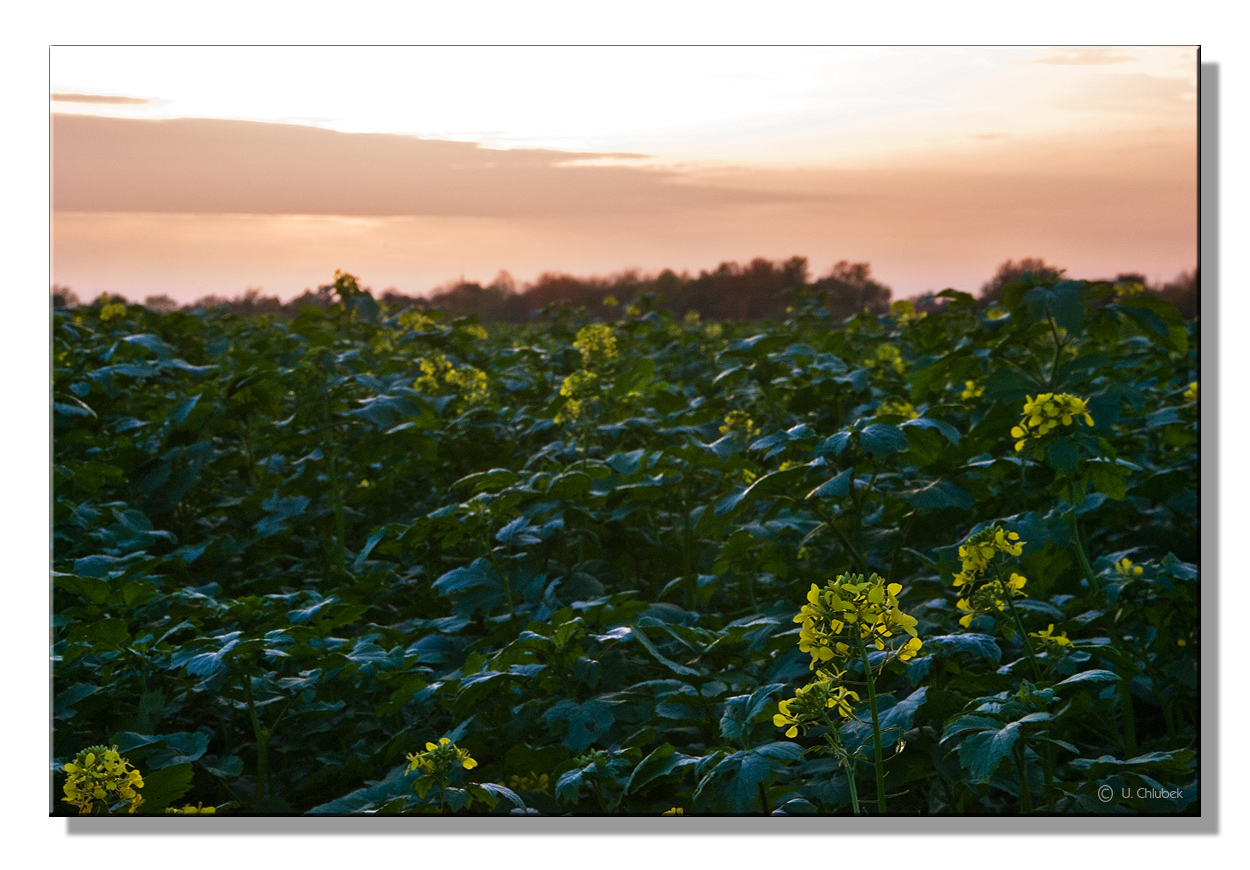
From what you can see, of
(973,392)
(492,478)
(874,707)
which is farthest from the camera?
(973,392)

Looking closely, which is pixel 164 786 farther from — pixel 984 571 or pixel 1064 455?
pixel 1064 455

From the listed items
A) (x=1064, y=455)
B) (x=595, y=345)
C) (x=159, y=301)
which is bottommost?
(x=1064, y=455)

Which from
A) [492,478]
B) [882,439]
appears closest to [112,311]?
[492,478]

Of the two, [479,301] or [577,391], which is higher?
[479,301]

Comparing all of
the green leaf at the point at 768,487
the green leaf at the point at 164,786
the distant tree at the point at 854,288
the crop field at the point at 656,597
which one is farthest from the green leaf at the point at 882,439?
the green leaf at the point at 164,786
